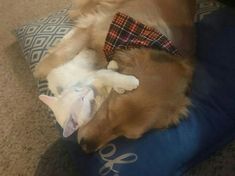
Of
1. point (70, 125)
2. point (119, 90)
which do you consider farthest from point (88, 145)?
point (119, 90)

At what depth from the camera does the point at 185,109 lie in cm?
123

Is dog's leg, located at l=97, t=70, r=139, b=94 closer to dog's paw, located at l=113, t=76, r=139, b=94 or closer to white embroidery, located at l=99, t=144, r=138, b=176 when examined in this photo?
dog's paw, located at l=113, t=76, r=139, b=94

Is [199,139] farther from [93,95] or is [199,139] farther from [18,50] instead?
[18,50]

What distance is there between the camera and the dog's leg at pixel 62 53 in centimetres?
144

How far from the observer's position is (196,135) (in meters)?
1.27

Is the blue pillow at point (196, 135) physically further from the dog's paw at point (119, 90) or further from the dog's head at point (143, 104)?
the dog's paw at point (119, 90)

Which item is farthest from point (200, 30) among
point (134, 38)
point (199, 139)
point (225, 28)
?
point (199, 139)

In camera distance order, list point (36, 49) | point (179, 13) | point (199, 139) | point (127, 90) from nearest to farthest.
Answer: point (127, 90), point (199, 139), point (179, 13), point (36, 49)

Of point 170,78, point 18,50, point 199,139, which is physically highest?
point 170,78

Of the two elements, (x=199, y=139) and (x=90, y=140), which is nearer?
(x=90, y=140)

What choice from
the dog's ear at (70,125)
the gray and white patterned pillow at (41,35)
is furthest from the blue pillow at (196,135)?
the gray and white patterned pillow at (41,35)

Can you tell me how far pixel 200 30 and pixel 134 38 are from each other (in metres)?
0.33

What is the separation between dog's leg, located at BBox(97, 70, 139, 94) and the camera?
3.76 feet

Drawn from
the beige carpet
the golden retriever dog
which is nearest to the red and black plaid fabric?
the golden retriever dog
